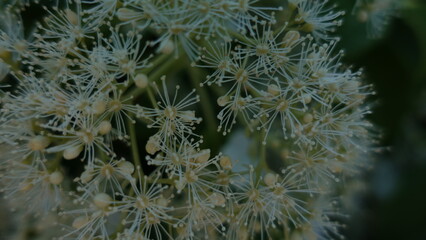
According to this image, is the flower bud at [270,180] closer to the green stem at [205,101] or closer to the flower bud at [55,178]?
the green stem at [205,101]

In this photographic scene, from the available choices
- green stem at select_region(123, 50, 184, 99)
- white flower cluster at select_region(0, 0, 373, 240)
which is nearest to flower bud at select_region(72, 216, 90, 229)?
white flower cluster at select_region(0, 0, 373, 240)

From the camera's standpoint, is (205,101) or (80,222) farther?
(205,101)

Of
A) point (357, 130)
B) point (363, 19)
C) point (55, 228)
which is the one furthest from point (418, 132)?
point (55, 228)

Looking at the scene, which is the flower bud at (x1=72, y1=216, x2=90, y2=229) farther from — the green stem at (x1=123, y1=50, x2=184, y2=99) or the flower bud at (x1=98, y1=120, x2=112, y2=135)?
the green stem at (x1=123, y1=50, x2=184, y2=99)

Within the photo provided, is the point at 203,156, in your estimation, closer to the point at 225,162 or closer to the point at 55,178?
the point at 225,162

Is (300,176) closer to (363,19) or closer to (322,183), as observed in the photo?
(322,183)

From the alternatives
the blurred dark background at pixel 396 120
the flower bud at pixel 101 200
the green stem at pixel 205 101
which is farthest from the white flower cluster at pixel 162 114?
the blurred dark background at pixel 396 120

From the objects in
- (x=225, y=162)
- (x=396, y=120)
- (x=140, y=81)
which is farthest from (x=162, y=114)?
(x=396, y=120)
